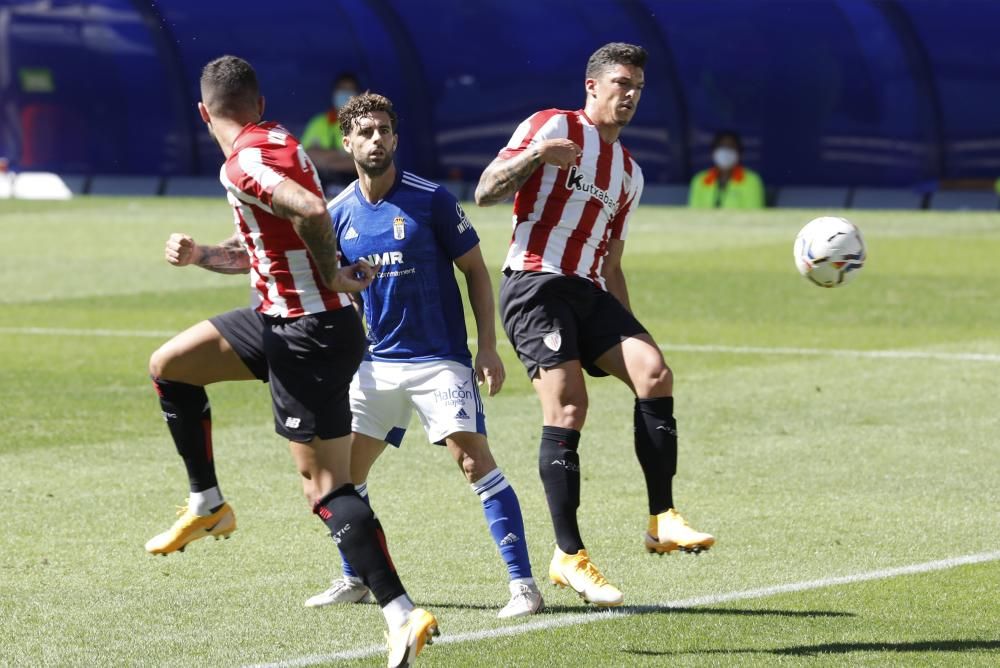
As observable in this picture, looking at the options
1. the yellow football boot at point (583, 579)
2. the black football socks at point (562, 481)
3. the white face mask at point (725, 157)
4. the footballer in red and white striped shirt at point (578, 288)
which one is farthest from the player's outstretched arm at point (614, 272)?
the white face mask at point (725, 157)

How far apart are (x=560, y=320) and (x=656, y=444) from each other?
24.4 inches

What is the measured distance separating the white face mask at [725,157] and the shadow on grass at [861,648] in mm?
24682

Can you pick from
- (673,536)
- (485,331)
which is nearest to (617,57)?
(485,331)

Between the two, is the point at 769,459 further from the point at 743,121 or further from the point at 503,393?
the point at 743,121

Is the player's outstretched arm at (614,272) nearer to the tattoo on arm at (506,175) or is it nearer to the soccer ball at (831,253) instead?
the tattoo on arm at (506,175)

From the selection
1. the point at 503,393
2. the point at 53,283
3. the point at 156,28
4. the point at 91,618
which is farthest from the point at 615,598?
the point at 156,28

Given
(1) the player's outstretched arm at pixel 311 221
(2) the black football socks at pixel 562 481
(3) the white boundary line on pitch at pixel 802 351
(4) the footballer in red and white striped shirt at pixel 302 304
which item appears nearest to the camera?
(1) the player's outstretched arm at pixel 311 221

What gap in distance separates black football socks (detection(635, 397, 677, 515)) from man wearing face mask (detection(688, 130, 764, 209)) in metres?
23.6

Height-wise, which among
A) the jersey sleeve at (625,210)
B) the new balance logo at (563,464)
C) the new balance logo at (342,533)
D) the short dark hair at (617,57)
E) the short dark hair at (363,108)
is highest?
the short dark hair at (617,57)

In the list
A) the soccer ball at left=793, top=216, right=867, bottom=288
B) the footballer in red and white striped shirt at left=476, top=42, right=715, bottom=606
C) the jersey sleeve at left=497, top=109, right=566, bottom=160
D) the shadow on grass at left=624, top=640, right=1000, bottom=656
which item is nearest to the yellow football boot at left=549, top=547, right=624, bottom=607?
the footballer in red and white striped shirt at left=476, top=42, right=715, bottom=606

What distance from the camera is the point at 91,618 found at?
6633 millimetres

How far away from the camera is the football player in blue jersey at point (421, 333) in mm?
6770

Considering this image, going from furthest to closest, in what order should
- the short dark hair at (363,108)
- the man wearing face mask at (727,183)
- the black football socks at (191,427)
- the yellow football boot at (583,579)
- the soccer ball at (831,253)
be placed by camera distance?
the man wearing face mask at (727,183)
the soccer ball at (831,253)
the black football socks at (191,427)
the yellow football boot at (583,579)
the short dark hair at (363,108)

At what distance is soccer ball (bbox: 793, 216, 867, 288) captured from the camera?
8.95 m
